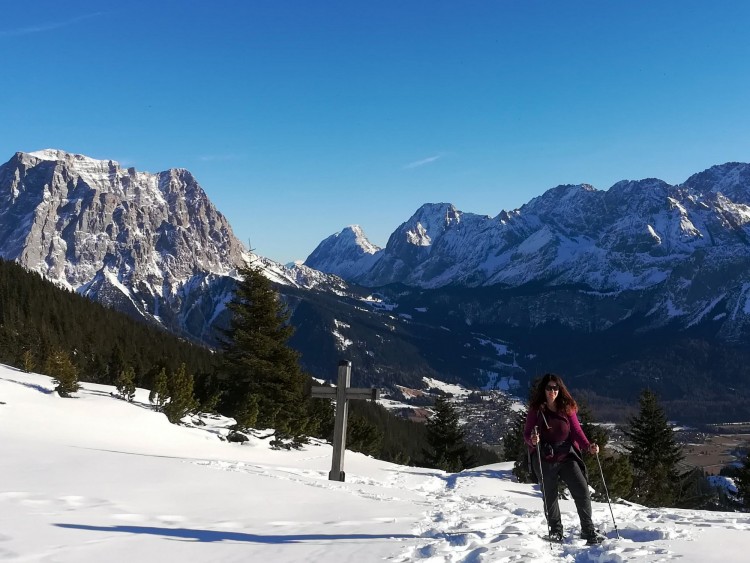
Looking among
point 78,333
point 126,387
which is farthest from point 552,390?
point 78,333

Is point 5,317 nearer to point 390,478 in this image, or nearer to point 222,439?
point 222,439

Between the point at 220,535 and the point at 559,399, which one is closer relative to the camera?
the point at 220,535

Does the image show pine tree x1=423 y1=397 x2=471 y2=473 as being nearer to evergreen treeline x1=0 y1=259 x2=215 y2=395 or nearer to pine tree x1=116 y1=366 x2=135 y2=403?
evergreen treeline x1=0 y1=259 x2=215 y2=395

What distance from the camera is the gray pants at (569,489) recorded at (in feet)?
28.8

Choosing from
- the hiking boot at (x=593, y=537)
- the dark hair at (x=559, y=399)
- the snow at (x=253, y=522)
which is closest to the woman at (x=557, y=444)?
the dark hair at (x=559, y=399)

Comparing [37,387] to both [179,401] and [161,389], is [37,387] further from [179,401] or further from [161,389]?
[179,401]

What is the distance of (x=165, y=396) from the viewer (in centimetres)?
2889

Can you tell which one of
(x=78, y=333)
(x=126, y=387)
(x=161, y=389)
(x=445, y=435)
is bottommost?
(x=445, y=435)

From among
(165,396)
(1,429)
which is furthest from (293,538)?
(165,396)

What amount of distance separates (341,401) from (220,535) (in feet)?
34.3

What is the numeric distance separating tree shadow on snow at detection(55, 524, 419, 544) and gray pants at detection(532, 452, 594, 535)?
7.42 ft

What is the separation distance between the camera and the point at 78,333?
277 feet

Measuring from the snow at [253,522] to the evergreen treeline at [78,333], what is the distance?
46.7m

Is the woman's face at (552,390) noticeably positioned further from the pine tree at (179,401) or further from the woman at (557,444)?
the pine tree at (179,401)
